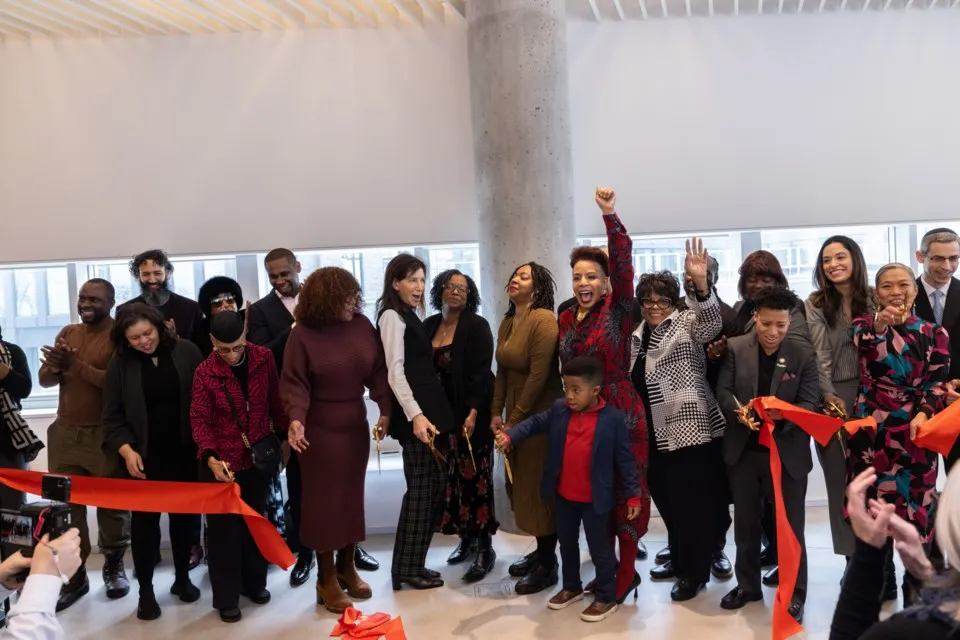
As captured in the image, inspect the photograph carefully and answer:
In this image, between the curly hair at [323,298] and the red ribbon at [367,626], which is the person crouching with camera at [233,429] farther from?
the red ribbon at [367,626]

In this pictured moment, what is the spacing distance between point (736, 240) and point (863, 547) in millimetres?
4489

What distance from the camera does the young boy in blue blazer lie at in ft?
12.8

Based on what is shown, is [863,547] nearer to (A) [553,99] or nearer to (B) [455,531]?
(B) [455,531]

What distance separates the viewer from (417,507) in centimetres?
449

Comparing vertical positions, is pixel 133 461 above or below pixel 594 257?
below

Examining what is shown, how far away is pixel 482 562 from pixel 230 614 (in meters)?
1.36

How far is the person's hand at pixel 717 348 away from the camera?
13.3ft

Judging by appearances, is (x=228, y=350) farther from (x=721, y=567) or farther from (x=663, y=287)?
(x=721, y=567)

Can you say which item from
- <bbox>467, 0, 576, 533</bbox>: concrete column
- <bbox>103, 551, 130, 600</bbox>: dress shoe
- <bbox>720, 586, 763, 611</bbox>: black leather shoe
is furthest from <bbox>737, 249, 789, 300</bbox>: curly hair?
<bbox>103, 551, 130, 600</bbox>: dress shoe

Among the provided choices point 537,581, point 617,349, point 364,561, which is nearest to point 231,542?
point 364,561

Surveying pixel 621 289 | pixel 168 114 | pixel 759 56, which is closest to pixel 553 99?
pixel 759 56

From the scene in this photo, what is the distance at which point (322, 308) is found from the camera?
412 cm

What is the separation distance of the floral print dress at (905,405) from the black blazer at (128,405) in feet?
10.8

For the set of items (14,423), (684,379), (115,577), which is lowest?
(115,577)
